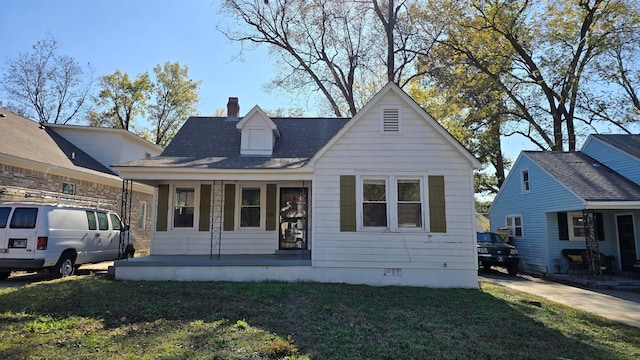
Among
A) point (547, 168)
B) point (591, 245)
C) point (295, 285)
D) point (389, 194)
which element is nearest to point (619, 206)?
point (591, 245)

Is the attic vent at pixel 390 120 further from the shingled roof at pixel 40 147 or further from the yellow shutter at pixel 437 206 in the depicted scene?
the shingled roof at pixel 40 147

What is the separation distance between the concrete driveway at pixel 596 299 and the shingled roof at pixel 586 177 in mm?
3342

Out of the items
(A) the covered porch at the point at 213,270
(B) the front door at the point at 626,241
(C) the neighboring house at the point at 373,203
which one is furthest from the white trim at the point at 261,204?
(B) the front door at the point at 626,241

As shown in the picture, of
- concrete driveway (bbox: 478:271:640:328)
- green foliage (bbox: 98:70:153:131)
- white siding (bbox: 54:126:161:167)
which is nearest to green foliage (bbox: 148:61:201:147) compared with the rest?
green foliage (bbox: 98:70:153:131)

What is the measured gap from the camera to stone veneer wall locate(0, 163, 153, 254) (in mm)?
12242

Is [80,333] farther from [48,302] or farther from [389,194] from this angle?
[389,194]

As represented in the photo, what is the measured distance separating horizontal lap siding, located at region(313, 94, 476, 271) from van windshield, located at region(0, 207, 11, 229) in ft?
24.3

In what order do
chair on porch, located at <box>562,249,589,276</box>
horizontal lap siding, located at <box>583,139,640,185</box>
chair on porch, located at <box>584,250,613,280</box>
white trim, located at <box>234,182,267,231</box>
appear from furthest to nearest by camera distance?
horizontal lap siding, located at <box>583,139,640,185</box>
chair on porch, located at <box>562,249,589,276</box>
chair on porch, located at <box>584,250,613,280</box>
white trim, located at <box>234,182,267,231</box>

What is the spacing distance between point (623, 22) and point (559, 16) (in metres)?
3.23

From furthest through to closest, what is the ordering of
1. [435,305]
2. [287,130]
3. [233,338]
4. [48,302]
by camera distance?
[287,130] → [435,305] → [48,302] → [233,338]

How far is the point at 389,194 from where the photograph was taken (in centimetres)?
991

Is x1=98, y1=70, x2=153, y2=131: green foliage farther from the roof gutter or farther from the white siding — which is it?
the roof gutter

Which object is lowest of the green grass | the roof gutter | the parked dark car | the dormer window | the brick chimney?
the green grass

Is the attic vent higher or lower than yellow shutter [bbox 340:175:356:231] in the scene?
higher
